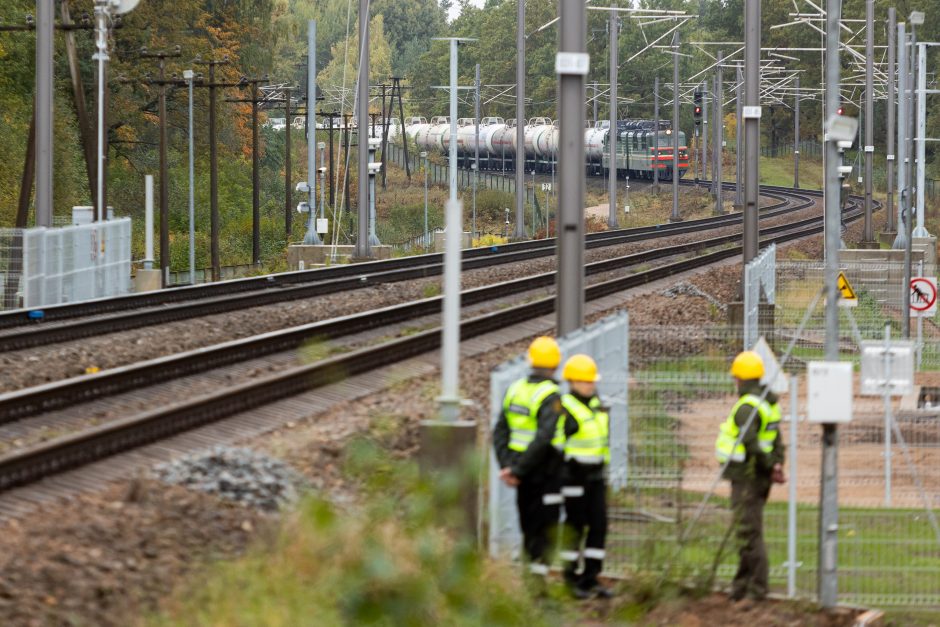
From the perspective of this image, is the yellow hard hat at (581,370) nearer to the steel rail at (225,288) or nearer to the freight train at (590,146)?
the steel rail at (225,288)

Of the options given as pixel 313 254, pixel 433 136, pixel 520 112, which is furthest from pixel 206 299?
pixel 433 136

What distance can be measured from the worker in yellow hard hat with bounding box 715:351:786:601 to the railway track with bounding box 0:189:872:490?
5016 mm

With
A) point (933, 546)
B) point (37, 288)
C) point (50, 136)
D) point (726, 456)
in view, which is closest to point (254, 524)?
point (726, 456)

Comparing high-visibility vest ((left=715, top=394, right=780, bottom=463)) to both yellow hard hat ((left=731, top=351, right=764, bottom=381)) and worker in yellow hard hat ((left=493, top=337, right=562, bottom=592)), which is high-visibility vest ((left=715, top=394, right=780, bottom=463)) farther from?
worker in yellow hard hat ((left=493, top=337, right=562, bottom=592))

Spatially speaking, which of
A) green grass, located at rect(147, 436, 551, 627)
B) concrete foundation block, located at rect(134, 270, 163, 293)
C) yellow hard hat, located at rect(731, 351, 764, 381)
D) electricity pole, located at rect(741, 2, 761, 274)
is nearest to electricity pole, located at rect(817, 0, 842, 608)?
yellow hard hat, located at rect(731, 351, 764, 381)

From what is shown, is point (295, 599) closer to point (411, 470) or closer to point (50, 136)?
point (411, 470)

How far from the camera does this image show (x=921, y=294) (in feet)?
109

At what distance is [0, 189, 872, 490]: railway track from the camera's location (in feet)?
42.5

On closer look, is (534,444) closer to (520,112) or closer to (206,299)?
(206,299)

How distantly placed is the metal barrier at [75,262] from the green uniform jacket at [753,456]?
18.4 meters

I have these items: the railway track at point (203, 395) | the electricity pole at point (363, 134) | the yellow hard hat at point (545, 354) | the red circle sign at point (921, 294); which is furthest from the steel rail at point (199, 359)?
the electricity pole at point (363, 134)

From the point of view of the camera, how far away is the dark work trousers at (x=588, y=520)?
11.4 meters

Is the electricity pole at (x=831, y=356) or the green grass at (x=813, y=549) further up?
the electricity pole at (x=831, y=356)

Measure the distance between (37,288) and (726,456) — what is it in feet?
62.0
